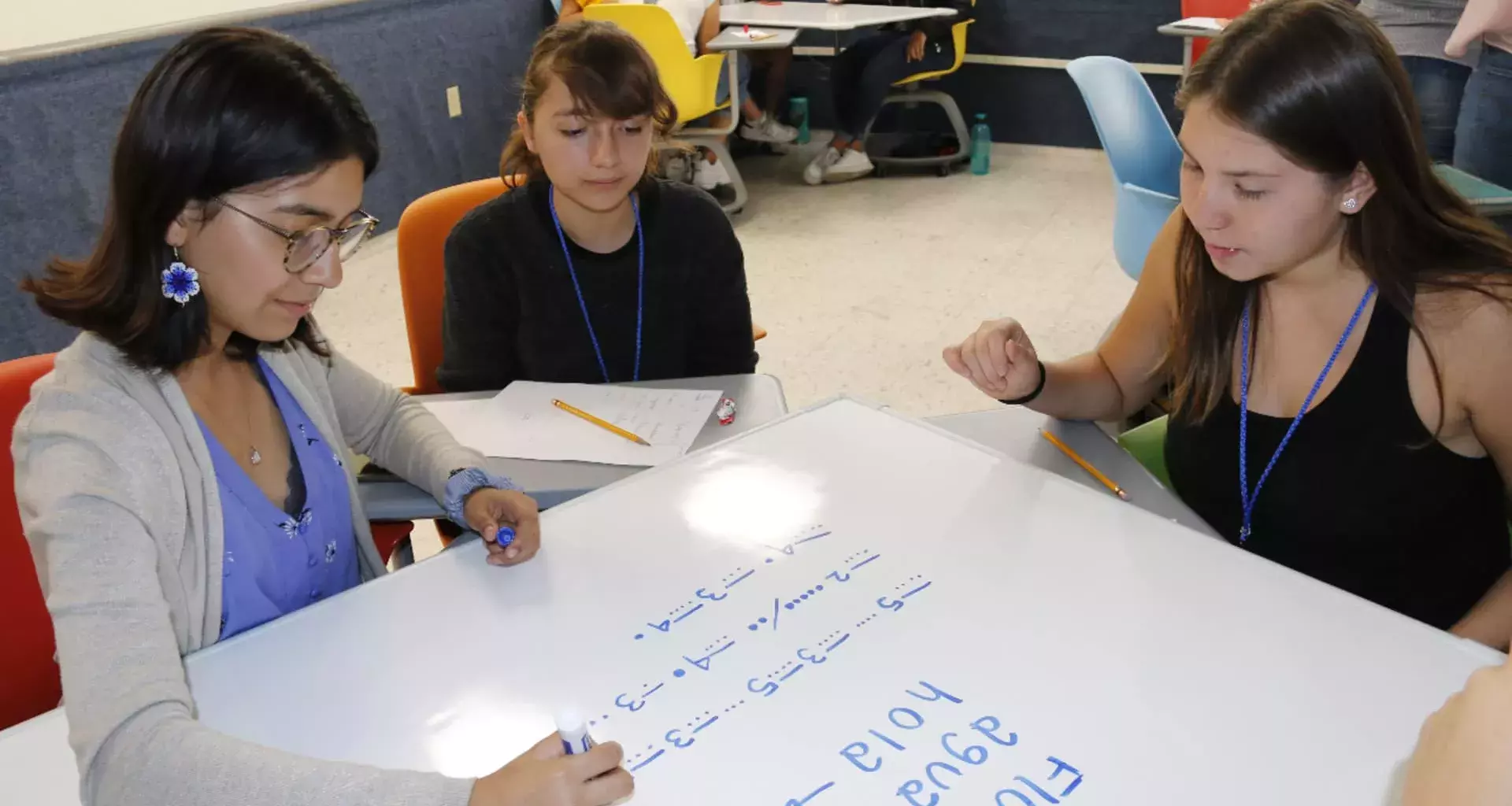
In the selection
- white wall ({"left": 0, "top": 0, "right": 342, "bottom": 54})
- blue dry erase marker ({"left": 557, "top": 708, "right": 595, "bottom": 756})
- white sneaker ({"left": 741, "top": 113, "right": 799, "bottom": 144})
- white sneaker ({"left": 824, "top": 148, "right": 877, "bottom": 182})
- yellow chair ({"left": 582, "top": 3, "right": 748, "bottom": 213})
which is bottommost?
white sneaker ({"left": 824, "top": 148, "right": 877, "bottom": 182})

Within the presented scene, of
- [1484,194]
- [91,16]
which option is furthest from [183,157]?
[91,16]

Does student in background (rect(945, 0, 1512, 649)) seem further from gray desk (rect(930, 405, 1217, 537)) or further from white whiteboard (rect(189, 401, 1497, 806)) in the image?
white whiteboard (rect(189, 401, 1497, 806))

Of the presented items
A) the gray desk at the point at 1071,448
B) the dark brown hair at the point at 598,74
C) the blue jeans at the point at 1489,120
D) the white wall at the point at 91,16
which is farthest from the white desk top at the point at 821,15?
the gray desk at the point at 1071,448

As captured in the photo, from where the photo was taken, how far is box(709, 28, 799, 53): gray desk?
4387 millimetres

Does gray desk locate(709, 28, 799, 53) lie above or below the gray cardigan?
below

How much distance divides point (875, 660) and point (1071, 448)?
1.76 feet

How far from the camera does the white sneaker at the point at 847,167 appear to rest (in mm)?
5266

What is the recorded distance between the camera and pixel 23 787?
887mm

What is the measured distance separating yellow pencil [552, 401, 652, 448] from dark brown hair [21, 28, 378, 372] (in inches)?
20.3

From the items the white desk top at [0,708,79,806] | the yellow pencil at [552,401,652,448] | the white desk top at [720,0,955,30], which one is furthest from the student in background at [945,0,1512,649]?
the white desk top at [720,0,955,30]

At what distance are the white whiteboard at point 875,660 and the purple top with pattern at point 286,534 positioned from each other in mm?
103

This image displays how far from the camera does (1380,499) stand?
122 cm

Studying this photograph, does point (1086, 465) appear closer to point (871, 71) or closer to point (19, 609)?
point (19, 609)

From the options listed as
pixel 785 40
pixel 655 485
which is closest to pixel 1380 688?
pixel 655 485
